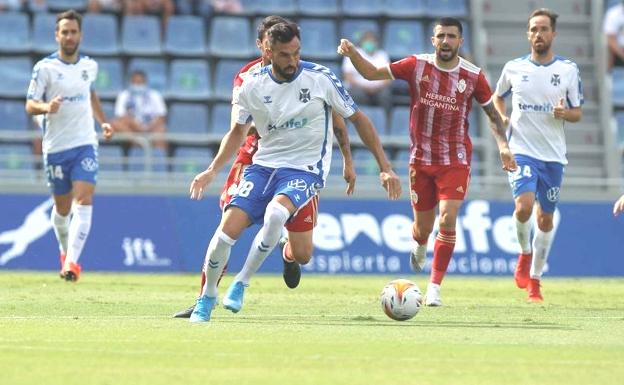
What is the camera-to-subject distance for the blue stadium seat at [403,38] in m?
24.3

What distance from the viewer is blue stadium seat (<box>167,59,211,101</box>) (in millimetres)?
23094

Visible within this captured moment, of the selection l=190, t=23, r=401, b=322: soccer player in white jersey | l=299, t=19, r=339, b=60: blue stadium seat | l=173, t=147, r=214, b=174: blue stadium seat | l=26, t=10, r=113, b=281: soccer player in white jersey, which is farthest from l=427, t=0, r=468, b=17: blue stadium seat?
l=190, t=23, r=401, b=322: soccer player in white jersey

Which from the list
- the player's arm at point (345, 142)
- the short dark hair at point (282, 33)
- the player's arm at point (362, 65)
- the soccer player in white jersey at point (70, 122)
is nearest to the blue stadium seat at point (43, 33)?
the soccer player in white jersey at point (70, 122)

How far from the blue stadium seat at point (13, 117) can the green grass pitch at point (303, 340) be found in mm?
7376

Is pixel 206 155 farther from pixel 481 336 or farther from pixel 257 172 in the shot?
pixel 481 336

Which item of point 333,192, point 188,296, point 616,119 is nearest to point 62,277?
point 188,296

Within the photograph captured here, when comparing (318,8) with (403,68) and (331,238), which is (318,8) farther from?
(403,68)

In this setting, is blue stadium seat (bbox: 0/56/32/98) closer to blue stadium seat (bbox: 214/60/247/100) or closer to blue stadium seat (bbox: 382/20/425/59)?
blue stadium seat (bbox: 214/60/247/100)

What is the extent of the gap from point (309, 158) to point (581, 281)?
29.3 feet

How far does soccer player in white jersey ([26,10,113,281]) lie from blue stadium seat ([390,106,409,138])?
7179 mm

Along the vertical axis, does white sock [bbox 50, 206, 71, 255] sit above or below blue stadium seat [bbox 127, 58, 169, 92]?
Answer: below

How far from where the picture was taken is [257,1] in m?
24.5

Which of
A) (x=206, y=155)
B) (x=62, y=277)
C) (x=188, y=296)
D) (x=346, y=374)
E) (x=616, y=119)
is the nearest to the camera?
(x=346, y=374)

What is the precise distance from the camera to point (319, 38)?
79.2ft
